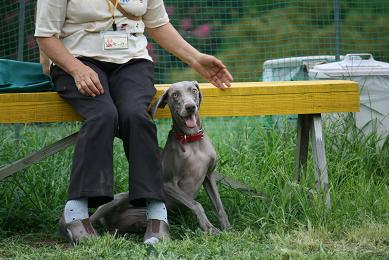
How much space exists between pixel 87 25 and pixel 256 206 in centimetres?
136

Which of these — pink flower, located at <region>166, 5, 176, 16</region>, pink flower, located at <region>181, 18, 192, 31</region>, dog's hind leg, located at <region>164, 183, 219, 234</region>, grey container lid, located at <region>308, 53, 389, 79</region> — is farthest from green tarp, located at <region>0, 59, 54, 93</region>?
pink flower, located at <region>181, 18, 192, 31</region>

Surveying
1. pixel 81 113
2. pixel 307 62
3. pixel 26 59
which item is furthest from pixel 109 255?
pixel 26 59

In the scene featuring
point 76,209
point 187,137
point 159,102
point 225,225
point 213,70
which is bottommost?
point 225,225

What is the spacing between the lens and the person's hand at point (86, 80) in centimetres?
436

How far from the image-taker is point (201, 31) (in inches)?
316

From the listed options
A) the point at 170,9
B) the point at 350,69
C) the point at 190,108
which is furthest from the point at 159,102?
the point at 170,9

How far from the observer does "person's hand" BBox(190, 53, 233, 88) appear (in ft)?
15.6

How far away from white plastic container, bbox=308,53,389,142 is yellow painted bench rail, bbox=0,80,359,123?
3.86ft

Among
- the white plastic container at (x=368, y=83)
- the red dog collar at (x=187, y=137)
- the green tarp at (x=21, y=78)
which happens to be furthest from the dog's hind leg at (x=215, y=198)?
the white plastic container at (x=368, y=83)

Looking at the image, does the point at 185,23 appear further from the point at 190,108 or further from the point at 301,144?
the point at 190,108

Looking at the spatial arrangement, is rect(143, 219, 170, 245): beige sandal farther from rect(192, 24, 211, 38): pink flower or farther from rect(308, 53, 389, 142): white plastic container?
rect(192, 24, 211, 38): pink flower

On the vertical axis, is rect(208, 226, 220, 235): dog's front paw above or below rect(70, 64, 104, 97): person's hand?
below

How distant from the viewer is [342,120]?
5.87 m

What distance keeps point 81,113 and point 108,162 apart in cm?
29
